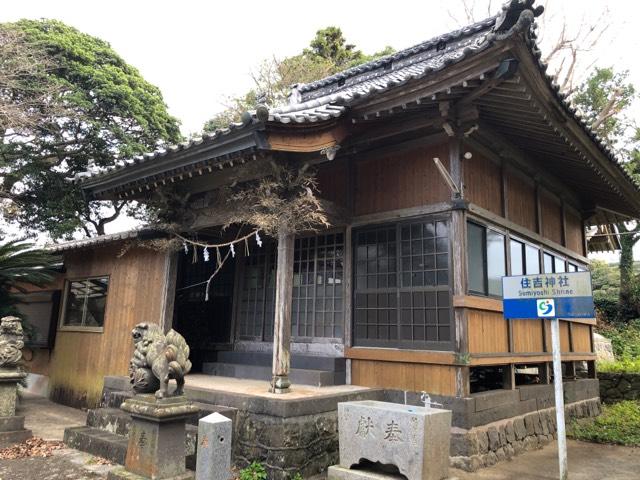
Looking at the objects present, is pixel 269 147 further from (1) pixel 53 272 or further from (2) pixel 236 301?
(1) pixel 53 272

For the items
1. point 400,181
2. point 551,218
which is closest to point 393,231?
point 400,181

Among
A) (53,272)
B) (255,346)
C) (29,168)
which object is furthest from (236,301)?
(29,168)

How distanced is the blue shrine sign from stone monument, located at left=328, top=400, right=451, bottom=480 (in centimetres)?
190

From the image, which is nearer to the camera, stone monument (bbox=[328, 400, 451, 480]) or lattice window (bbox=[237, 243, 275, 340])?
stone monument (bbox=[328, 400, 451, 480])

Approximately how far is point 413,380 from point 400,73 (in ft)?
23.3

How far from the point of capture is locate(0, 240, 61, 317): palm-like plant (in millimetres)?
9617

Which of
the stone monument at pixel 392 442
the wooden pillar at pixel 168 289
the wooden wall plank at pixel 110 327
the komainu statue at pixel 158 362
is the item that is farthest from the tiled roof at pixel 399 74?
the stone monument at pixel 392 442

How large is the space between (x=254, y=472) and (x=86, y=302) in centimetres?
735

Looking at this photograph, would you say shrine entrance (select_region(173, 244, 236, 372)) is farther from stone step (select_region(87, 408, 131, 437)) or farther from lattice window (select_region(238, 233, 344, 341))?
stone step (select_region(87, 408, 131, 437))

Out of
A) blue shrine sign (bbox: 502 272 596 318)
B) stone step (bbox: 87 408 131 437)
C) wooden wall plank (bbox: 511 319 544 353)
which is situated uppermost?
blue shrine sign (bbox: 502 272 596 318)

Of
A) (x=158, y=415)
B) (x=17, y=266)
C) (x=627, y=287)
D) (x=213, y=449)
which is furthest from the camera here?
(x=627, y=287)

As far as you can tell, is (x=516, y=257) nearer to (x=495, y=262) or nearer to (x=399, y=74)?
(x=495, y=262)

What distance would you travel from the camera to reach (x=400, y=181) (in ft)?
24.7

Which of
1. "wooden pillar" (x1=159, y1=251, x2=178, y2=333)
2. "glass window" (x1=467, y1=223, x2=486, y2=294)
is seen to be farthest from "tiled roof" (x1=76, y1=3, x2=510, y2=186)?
"glass window" (x1=467, y1=223, x2=486, y2=294)
